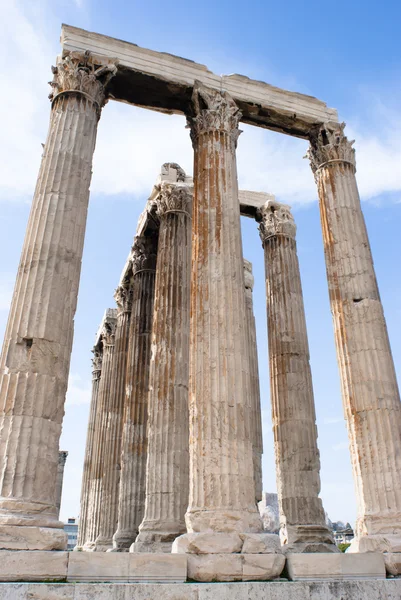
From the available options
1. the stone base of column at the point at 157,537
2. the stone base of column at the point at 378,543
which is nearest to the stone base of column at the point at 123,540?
the stone base of column at the point at 157,537

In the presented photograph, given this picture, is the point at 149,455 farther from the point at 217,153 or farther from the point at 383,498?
the point at 217,153

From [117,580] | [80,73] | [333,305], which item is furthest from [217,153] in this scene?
[117,580]

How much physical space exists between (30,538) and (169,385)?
8536mm

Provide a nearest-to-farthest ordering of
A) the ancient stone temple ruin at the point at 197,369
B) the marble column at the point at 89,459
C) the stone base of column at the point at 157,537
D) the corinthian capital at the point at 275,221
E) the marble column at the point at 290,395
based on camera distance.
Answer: the ancient stone temple ruin at the point at 197,369 → the stone base of column at the point at 157,537 → the marble column at the point at 290,395 → the corinthian capital at the point at 275,221 → the marble column at the point at 89,459

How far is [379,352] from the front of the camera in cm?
1599

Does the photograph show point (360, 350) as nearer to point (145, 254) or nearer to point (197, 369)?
point (197, 369)

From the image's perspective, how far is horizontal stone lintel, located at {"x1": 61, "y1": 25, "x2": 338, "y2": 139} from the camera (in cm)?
1744

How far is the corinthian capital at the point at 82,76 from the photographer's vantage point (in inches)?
640

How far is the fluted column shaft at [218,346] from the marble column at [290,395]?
621cm

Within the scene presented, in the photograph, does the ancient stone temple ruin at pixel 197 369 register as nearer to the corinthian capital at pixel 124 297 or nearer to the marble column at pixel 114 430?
the marble column at pixel 114 430

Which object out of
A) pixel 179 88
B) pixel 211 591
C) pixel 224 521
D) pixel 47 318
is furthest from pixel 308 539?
pixel 179 88

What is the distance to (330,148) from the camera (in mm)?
19516

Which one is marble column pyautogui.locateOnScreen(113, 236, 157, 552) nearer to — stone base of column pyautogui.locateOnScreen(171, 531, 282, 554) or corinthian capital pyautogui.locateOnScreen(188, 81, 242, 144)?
corinthian capital pyautogui.locateOnScreen(188, 81, 242, 144)

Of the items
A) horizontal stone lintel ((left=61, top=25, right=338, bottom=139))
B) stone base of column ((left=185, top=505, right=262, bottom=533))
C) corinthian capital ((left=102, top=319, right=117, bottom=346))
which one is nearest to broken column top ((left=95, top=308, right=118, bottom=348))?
corinthian capital ((left=102, top=319, right=117, bottom=346))
